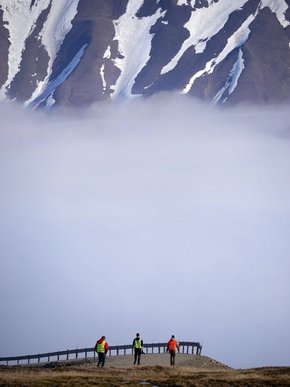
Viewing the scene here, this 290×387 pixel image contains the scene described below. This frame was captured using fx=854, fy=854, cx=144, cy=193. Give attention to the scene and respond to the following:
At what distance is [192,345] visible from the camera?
61.8 meters

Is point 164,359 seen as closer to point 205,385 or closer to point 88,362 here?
point 88,362

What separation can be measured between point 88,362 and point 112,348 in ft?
24.5

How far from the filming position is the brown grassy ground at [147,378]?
36.9 meters

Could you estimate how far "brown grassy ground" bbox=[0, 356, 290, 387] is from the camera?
3691 cm

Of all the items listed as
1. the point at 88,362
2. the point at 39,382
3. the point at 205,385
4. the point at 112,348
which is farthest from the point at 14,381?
the point at 112,348

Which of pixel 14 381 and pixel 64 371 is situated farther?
pixel 64 371

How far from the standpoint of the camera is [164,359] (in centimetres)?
5616

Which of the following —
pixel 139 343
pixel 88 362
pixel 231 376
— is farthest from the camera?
pixel 88 362

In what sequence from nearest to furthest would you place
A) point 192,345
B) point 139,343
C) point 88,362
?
1. point 139,343
2. point 88,362
3. point 192,345

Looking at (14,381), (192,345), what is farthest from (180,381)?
(192,345)

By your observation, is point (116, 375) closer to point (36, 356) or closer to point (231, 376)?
A: point (231, 376)

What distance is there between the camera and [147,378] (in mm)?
38875

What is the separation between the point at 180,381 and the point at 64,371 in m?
8.02

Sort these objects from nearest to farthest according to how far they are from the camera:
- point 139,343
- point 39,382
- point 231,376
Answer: point 39,382 < point 231,376 < point 139,343
